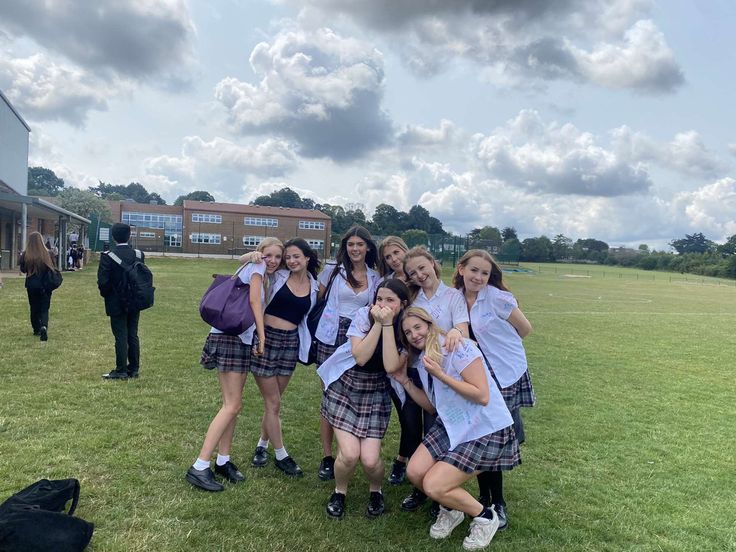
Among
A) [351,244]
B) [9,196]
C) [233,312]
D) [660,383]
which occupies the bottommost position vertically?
[660,383]

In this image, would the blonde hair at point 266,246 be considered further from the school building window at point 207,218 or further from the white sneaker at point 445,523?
the school building window at point 207,218

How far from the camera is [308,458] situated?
4277 millimetres

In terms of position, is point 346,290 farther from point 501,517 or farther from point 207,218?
point 207,218

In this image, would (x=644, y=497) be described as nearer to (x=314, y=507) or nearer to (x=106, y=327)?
(x=314, y=507)

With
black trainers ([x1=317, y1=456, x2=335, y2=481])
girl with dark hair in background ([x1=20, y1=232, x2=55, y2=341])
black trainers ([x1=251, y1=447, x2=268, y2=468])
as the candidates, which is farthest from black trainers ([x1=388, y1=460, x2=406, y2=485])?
girl with dark hair in background ([x1=20, y1=232, x2=55, y2=341])

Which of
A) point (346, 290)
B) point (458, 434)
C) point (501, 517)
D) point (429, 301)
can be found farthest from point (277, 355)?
point (501, 517)

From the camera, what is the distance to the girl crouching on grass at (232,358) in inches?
137

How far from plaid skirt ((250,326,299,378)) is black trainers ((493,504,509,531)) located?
1.73 meters

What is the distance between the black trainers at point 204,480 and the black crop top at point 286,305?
1.21 metres

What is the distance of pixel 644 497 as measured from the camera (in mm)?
3820

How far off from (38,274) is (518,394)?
7610mm

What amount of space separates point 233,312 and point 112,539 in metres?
1.48

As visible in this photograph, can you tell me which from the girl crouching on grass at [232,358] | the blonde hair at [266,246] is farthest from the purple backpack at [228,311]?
the blonde hair at [266,246]

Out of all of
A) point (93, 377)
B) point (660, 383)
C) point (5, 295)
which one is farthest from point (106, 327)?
point (660, 383)
